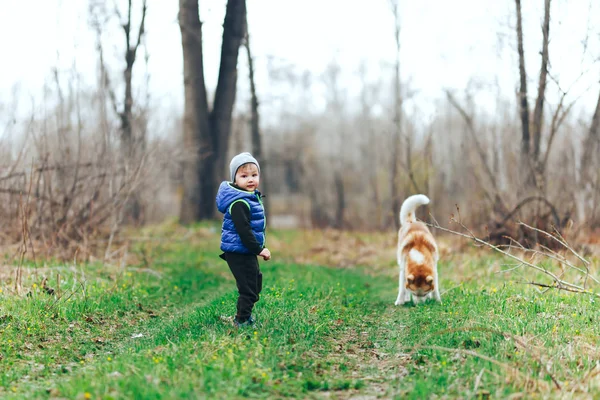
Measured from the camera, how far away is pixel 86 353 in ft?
21.7

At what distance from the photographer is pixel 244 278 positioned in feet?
21.9

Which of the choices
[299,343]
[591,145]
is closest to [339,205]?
[591,145]

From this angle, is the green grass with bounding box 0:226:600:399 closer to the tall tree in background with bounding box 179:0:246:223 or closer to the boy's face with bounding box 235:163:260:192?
the boy's face with bounding box 235:163:260:192

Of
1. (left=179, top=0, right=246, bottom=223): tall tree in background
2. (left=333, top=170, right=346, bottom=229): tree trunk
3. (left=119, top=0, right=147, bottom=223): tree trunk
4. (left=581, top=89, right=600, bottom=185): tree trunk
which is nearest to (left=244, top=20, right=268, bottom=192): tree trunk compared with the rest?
(left=333, top=170, right=346, bottom=229): tree trunk

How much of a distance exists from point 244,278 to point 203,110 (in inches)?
553

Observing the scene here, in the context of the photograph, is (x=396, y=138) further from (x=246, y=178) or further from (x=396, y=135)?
(x=246, y=178)

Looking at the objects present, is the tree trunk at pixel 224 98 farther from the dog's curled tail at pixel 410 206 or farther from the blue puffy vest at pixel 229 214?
the blue puffy vest at pixel 229 214

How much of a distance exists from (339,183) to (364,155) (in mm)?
21424

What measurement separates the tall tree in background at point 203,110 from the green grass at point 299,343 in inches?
400

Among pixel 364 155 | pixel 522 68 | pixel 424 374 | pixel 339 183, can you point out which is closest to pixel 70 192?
pixel 424 374

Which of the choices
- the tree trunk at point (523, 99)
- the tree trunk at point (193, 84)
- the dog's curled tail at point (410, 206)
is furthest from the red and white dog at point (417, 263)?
the tree trunk at point (193, 84)

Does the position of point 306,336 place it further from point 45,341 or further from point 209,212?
point 209,212

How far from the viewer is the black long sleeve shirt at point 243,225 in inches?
253

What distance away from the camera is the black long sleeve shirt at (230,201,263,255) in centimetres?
644
